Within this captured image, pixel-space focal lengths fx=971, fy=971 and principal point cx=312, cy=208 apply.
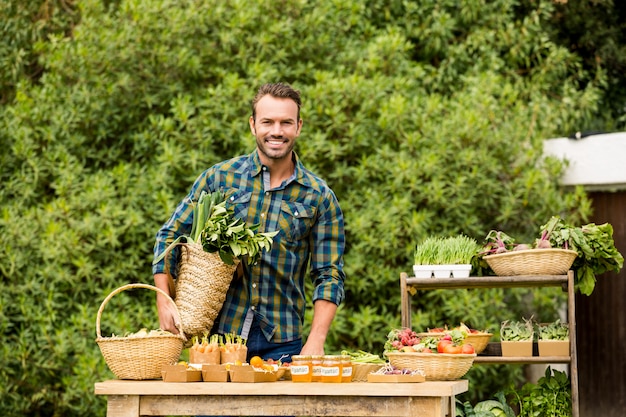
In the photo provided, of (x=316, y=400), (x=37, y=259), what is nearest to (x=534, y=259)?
(x=316, y=400)

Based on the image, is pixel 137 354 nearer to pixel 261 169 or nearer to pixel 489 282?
pixel 261 169

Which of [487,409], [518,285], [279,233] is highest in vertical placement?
[279,233]

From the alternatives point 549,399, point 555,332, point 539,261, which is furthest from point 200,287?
point 549,399

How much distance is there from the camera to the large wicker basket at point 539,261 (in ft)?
18.0

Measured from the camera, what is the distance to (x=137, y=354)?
384 centimetres

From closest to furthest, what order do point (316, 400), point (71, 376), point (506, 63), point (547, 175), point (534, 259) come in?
point (316, 400) → point (534, 259) → point (71, 376) → point (547, 175) → point (506, 63)

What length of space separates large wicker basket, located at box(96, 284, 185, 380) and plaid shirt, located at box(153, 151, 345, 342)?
0.47 meters

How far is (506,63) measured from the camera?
921 cm

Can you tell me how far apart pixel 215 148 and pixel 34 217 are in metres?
1.54

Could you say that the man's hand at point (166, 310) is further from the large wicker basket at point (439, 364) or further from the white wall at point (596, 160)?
the white wall at point (596, 160)

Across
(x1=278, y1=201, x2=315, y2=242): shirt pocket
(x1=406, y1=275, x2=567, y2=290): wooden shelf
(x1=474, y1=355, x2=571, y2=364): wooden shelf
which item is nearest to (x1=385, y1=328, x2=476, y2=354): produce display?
(x1=278, y1=201, x2=315, y2=242): shirt pocket

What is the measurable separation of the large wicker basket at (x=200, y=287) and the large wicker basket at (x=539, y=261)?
6.56 feet

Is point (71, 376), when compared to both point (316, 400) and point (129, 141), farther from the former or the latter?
point (316, 400)

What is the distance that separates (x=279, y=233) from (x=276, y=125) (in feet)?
1.60
